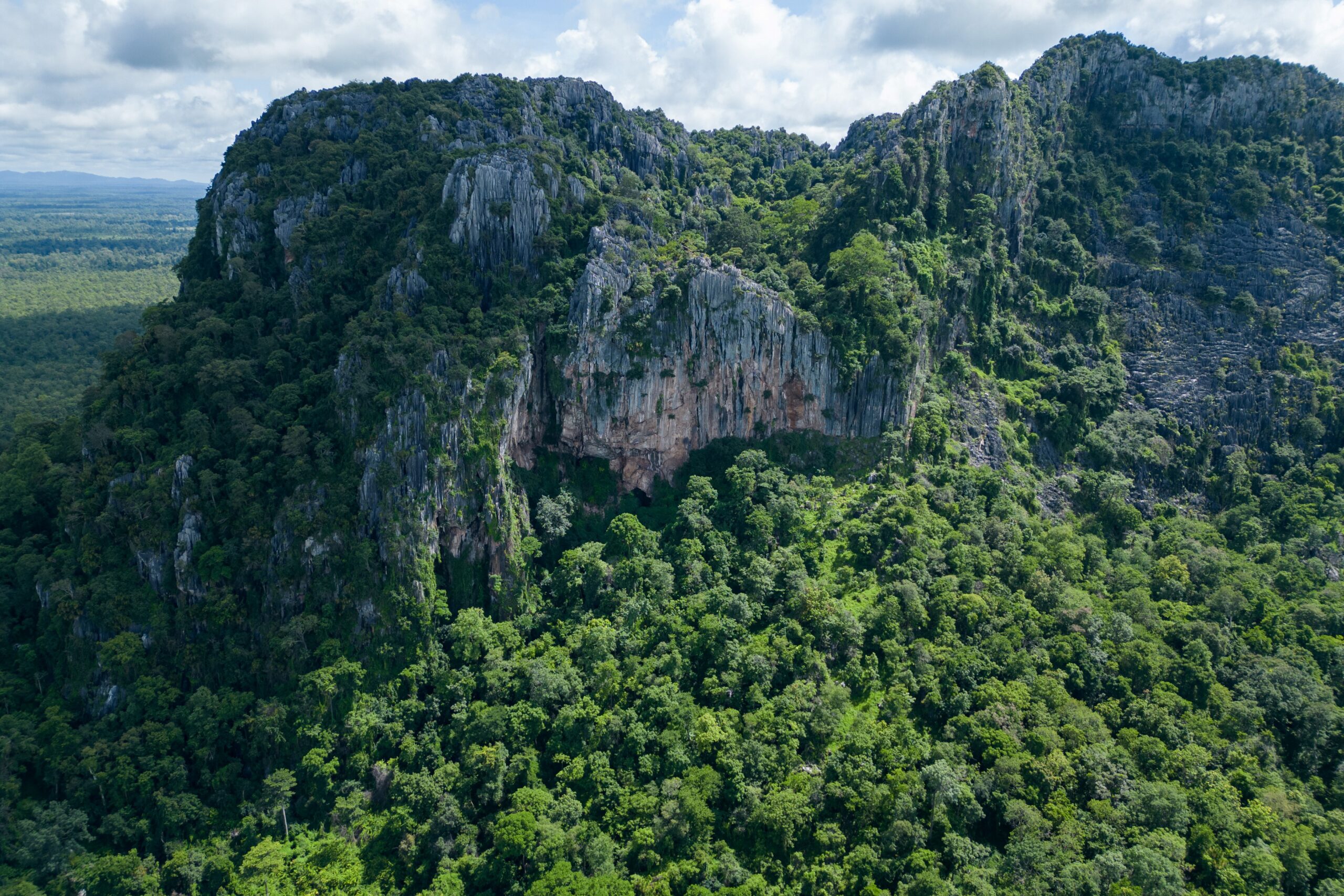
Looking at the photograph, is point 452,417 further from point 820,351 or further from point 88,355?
point 88,355

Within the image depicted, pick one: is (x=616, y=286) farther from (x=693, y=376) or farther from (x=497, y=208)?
(x=497, y=208)

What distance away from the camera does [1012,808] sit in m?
44.1

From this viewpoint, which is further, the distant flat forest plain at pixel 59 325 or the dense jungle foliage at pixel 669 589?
the distant flat forest plain at pixel 59 325

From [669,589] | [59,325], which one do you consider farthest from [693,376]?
[59,325]

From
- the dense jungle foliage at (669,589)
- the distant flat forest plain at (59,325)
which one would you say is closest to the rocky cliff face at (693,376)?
the dense jungle foliage at (669,589)

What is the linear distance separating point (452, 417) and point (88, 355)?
285 ft

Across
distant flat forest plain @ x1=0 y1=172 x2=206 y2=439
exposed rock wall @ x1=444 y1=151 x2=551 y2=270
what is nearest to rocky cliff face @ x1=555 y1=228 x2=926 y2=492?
exposed rock wall @ x1=444 y1=151 x2=551 y2=270

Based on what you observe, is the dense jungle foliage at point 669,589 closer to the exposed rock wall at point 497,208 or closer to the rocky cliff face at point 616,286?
A: the rocky cliff face at point 616,286

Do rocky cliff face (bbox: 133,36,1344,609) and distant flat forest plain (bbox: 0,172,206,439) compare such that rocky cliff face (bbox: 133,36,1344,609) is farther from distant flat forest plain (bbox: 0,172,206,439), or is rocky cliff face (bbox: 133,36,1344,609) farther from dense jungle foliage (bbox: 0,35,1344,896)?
distant flat forest plain (bbox: 0,172,206,439)

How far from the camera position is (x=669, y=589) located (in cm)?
6103

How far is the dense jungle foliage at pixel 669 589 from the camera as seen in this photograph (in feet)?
149

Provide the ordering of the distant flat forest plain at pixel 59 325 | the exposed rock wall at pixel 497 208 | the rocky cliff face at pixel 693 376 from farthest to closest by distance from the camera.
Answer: the distant flat forest plain at pixel 59 325, the exposed rock wall at pixel 497 208, the rocky cliff face at pixel 693 376

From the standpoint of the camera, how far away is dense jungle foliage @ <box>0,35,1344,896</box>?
1783 inches

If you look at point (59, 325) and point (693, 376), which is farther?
point (59, 325)
